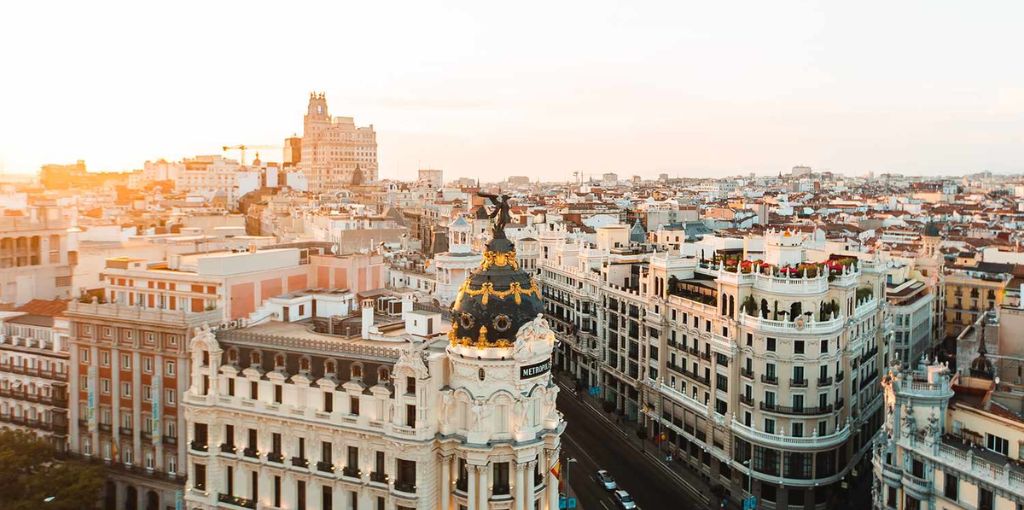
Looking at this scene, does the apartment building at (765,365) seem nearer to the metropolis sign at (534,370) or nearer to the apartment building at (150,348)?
the metropolis sign at (534,370)

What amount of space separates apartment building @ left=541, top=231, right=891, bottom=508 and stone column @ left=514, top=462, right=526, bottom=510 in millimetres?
29837

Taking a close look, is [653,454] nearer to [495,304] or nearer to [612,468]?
[612,468]

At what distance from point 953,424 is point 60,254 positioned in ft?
334

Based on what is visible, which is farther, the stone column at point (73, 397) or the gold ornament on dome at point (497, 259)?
the stone column at point (73, 397)

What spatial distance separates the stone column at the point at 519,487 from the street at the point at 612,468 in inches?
706

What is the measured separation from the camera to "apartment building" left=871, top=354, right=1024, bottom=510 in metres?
53.3

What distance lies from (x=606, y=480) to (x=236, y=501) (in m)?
34.9

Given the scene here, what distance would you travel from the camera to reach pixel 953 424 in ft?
192

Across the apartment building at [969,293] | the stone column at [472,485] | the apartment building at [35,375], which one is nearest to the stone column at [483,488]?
the stone column at [472,485]

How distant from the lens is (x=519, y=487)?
58.5 meters

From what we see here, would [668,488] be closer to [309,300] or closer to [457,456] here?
[457,456]

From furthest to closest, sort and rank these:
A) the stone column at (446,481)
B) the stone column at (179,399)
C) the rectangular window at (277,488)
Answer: the stone column at (179,399) < the rectangular window at (277,488) < the stone column at (446,481)

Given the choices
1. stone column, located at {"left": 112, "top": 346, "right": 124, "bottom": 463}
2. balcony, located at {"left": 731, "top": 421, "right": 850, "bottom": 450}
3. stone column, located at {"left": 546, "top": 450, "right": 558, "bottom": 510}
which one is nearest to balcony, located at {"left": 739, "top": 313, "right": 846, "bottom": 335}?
balcony, located at {"left": 731, "top": 421, "right": 850, "bottom": 450}

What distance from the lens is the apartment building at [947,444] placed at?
2100 inches
